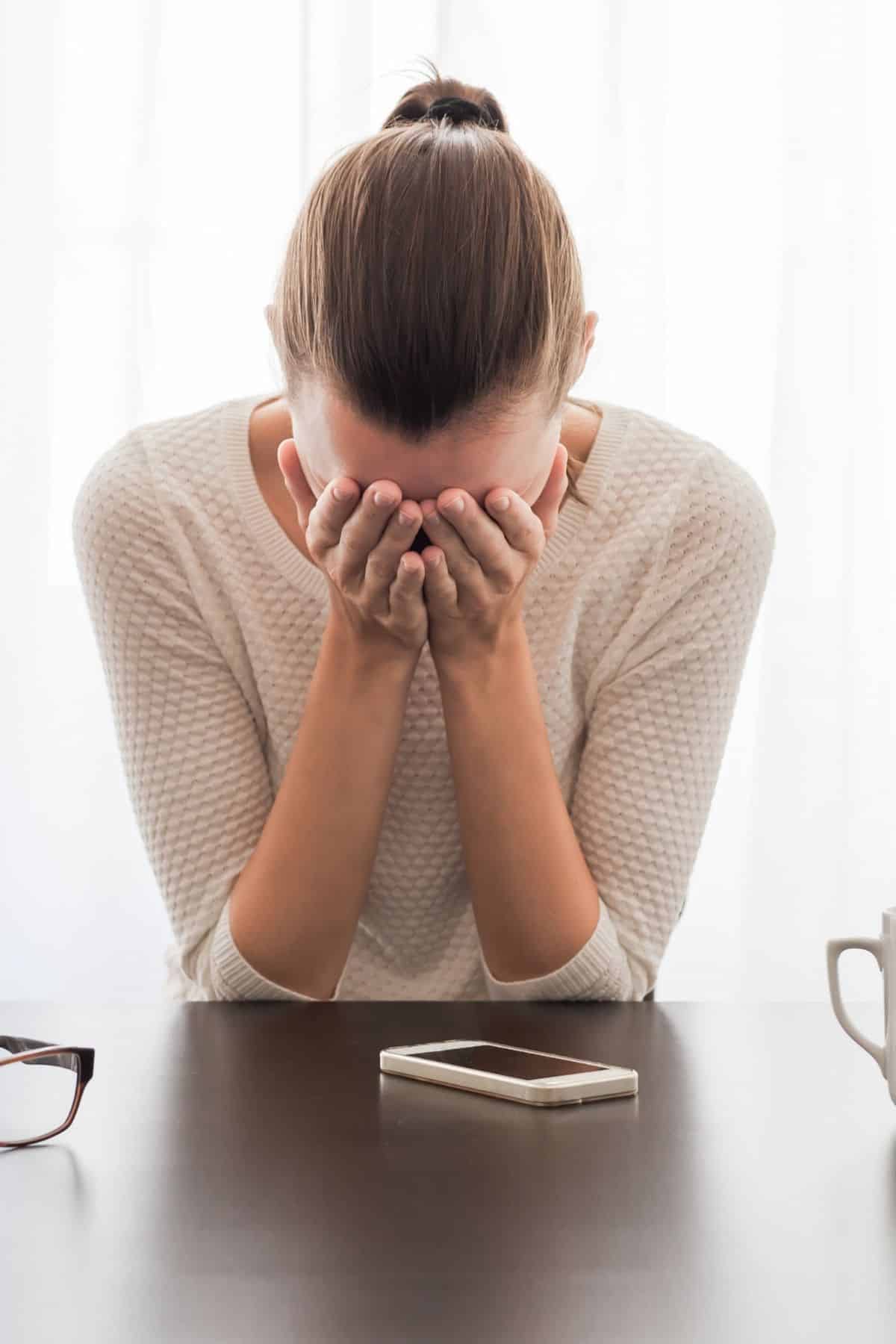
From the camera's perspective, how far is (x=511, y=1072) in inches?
23.1

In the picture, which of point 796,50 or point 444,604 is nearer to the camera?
point 444,604

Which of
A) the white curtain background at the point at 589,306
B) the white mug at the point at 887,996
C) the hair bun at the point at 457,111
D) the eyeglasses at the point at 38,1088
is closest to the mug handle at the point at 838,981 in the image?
the white mug at the point at 887,996

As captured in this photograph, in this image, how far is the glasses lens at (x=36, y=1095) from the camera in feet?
1.73

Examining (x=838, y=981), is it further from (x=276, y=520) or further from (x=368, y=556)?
(x=276, y=520)

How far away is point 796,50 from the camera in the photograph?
1.99 metres

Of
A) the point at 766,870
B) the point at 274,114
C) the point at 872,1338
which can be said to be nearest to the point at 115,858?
the point at 766,870

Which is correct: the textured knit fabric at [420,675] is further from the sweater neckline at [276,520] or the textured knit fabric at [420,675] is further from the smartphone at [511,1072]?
the smartphone at [511,1072]

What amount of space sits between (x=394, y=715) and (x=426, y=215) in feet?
1.16

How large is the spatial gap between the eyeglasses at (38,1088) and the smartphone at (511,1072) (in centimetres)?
13

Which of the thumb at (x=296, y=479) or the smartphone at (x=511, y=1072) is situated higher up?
the thumb at (x=296, y=479)

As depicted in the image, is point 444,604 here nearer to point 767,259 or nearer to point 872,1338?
point 872,1338

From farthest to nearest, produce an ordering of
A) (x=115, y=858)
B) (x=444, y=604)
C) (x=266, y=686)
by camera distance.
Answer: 1. (x=115, y=858)
2. (x=266, y=686)
3. (x=444, y=604)

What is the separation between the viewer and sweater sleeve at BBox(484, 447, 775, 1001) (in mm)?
1019

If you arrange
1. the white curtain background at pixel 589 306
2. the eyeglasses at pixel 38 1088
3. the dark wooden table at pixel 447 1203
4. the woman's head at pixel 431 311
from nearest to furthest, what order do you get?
the dark wooden table at pixel 447 1203 < the eyeglasses at pixel 38 1088 < the woman's head at pixel 431 311 < the white curtain background at pixel 589 306
